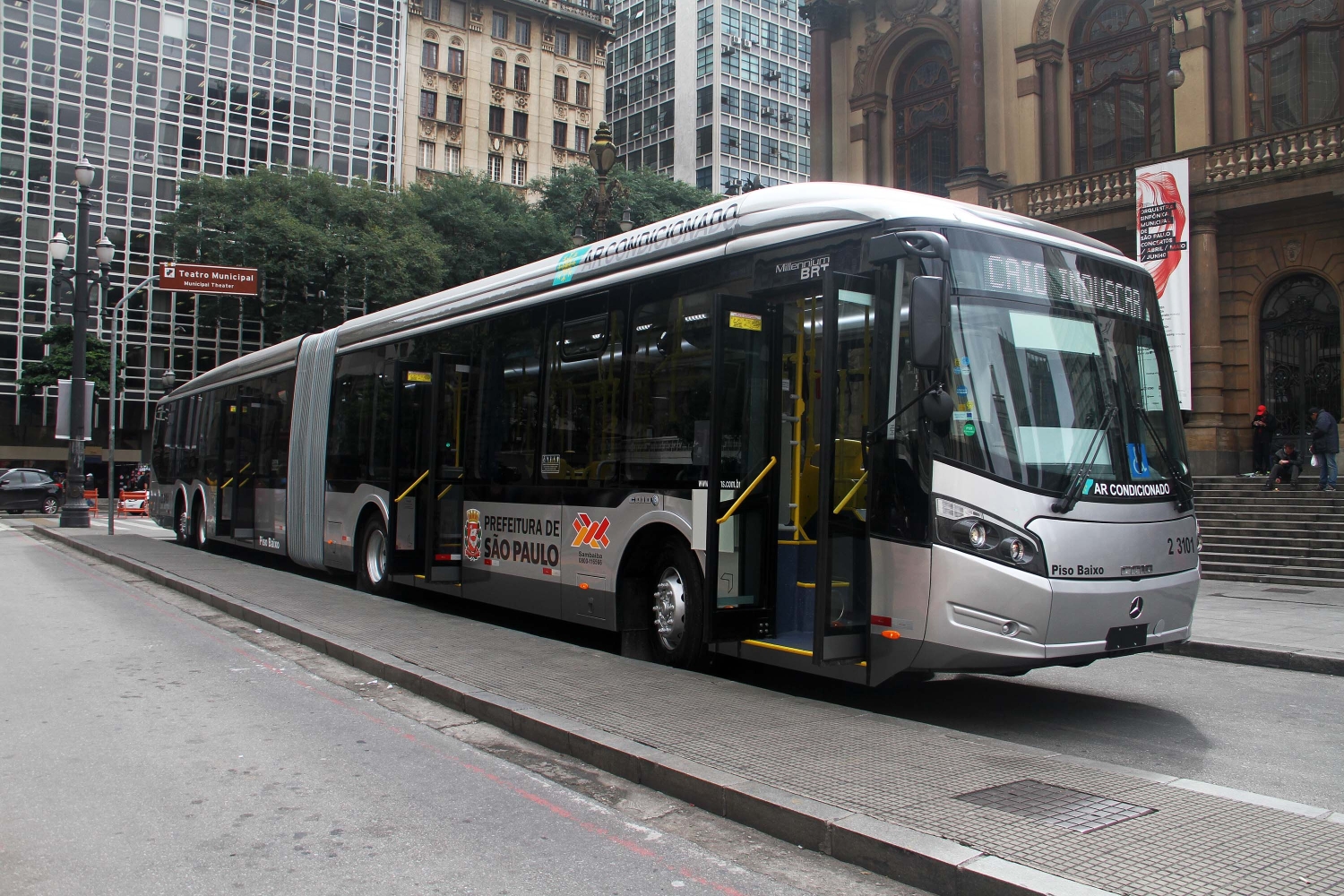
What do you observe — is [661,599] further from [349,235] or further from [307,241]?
[349,235]

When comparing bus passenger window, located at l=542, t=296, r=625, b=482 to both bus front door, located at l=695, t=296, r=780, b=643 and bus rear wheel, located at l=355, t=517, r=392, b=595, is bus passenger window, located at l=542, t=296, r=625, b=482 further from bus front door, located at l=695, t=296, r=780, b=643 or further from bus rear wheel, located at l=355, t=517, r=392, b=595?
bus rear wheel, located at l=355, t=517, r=392, b=595

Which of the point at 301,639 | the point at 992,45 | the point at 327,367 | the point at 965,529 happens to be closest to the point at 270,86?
the point at 992,45

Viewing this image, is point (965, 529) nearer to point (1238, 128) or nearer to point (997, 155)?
point (1238, 128)

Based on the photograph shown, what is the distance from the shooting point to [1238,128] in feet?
75.9

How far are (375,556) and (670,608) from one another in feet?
20.6

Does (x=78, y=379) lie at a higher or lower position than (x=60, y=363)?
lower

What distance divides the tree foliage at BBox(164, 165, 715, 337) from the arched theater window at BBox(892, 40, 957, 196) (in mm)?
18296

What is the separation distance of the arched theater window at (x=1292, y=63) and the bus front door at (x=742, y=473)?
63.7 ft

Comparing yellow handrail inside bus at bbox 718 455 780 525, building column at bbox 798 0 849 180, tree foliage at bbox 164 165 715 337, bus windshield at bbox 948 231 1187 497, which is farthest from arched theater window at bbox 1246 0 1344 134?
tree foliage at bbox 164 165 715 337

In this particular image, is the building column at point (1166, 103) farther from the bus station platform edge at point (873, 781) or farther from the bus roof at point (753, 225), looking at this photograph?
the bus station platform edge at point (873, 781)

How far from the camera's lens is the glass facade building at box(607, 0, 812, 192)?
247 ft

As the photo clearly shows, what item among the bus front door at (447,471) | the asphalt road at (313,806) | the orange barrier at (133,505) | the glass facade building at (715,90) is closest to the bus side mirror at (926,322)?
the asphalt road at (313,806)

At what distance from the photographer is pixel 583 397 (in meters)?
9.25

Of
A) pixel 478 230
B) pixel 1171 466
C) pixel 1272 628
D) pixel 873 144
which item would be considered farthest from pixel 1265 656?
pixel 478 230
